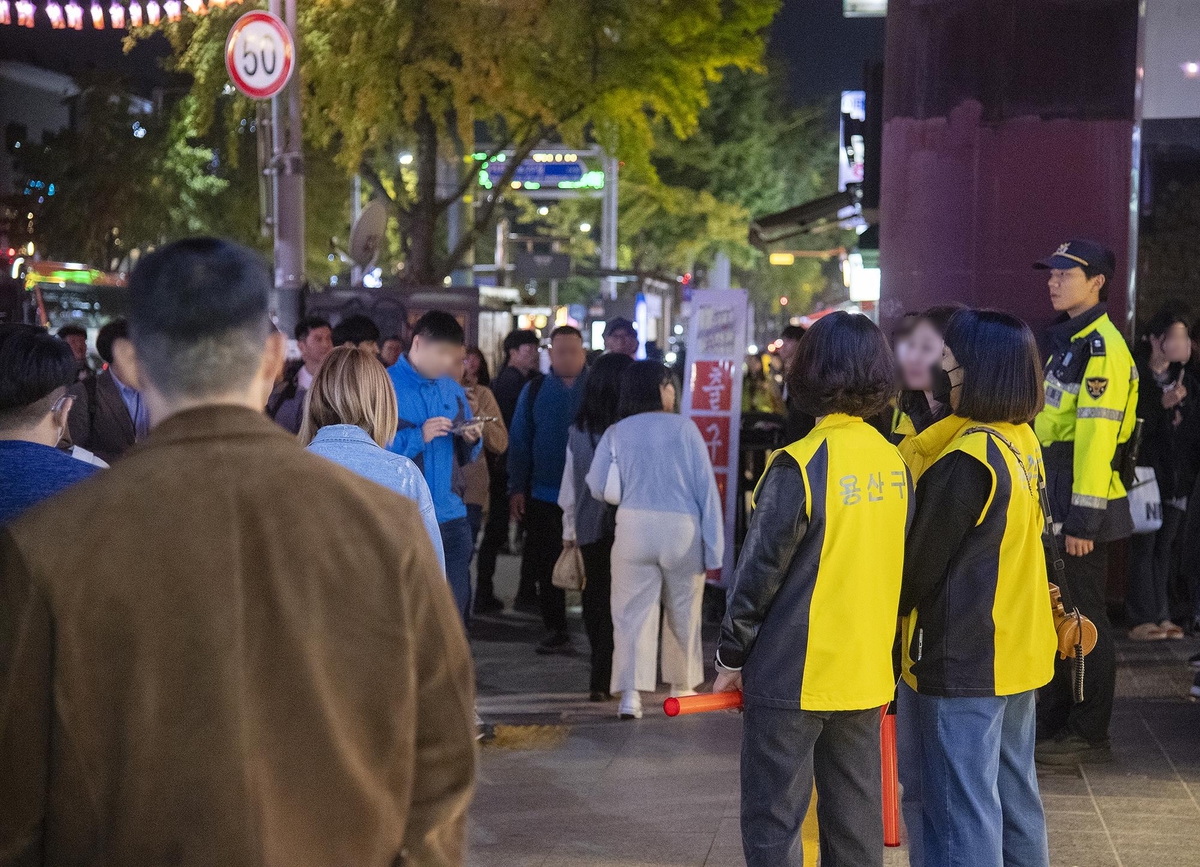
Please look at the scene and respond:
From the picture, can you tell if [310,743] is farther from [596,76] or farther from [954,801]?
[596,76]

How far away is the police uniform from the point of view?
3957 millimetres

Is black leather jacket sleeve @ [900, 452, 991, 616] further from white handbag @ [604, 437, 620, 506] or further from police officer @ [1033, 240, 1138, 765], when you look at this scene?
white handbag @ [604, 437, 620, 506]

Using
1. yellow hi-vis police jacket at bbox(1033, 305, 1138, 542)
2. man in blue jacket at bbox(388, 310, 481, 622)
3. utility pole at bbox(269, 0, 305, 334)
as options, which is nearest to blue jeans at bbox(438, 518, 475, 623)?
man in blue jacket at bbox(388, 310, 481, 622)

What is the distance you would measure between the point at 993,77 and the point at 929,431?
4.85 m

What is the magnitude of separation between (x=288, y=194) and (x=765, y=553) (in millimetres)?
10976

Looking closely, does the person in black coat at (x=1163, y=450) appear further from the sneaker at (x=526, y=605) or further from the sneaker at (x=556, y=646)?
the sneaker at (x=526, y=605)

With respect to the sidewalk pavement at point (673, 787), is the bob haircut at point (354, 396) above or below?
above

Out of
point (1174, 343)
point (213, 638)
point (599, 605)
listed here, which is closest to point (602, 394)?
point (599, 605)

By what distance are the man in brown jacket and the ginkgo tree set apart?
1548cm

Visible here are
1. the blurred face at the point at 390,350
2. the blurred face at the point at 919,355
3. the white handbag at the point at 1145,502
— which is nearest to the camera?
the blurred face at the point at 919,355

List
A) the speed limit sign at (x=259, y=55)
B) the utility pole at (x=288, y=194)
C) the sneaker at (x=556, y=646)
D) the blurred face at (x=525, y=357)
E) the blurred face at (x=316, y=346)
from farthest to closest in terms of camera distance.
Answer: the utility pole at (x=288, y=194), the speed limit sign at (x=259, y=55), the blurred face at (x=525, y=357), the sneaker at (x=556, y=646), the blurred face at (x=316, y=346)

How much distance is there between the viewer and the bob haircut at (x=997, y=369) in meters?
4.20

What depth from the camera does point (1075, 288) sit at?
6.13 m

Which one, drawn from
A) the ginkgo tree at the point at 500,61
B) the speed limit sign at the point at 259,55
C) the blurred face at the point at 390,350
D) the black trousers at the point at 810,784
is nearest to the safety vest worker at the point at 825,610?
the black trousers at the point at 810,784
